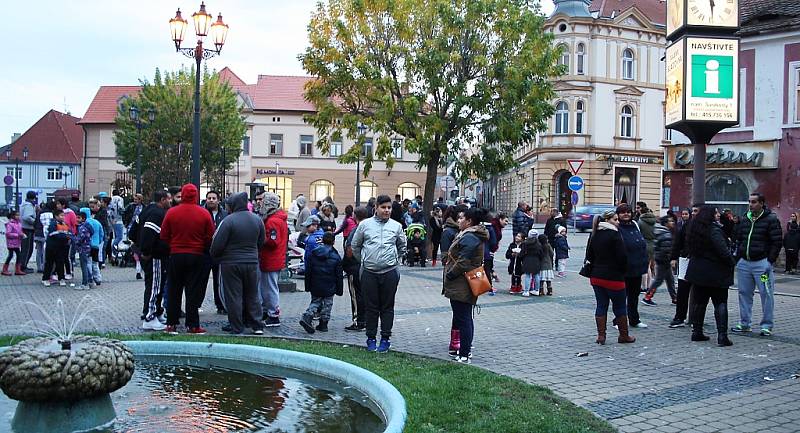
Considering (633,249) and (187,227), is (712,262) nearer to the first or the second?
(633,249)

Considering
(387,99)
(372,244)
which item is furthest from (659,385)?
(387,99)

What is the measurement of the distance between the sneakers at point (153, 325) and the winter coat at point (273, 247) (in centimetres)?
157

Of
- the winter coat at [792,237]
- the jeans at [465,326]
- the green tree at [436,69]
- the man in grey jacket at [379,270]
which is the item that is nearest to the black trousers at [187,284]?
the man in grey jacket at [379,270]

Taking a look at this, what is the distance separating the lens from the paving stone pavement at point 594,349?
647 centimetres

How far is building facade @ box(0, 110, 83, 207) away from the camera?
83.5m

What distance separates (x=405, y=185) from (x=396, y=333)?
51.3 meters

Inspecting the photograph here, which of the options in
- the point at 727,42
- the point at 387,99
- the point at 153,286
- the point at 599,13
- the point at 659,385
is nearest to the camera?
the point at 659,385

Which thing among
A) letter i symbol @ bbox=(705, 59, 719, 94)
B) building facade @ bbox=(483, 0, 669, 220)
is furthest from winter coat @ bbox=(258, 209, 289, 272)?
building facade @ bbox=(483, 0, 669, 220)

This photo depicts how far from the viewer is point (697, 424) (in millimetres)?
6008

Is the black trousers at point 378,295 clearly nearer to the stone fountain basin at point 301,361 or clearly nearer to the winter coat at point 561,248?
the stone fountain basin at point 301,361

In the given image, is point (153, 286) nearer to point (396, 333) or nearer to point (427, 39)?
point (396, 333)

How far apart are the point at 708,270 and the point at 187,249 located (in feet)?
22.4

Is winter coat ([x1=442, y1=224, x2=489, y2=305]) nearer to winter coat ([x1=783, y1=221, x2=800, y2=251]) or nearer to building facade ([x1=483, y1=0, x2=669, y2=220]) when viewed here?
winter coat ([x1=783, y1=221, x2=800, y2=251])

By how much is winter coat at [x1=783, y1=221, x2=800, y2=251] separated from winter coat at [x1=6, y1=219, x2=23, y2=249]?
20224 millimetres
